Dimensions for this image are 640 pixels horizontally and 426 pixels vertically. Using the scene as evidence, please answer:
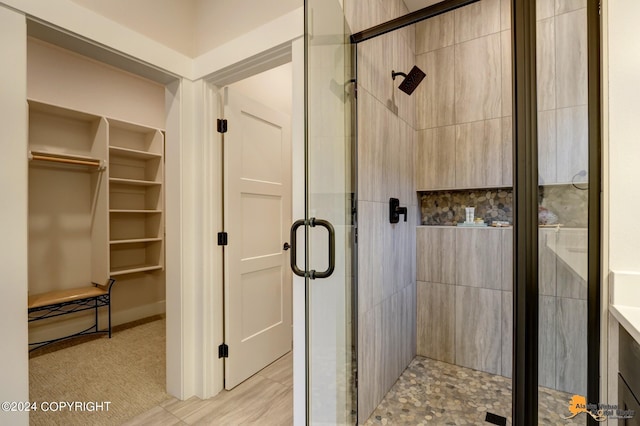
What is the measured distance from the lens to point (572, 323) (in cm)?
99

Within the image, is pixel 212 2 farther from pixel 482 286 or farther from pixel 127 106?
pixel 482 286

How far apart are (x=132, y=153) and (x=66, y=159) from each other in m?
0.60

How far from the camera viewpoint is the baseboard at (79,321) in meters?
2.66

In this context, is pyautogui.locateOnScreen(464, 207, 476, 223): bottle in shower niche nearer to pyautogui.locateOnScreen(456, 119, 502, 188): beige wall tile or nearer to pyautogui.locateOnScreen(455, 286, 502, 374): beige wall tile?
pyautogui.locateOnScreen(456, 119, 502, 188): beige wall tile

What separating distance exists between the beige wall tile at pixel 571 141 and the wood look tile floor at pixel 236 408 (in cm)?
186

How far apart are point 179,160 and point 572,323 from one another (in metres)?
2.11

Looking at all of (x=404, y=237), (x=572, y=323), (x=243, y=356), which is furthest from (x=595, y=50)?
(x=243, y=356)

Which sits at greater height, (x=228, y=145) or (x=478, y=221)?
(x=228, y=145)

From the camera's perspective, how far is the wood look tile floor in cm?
170

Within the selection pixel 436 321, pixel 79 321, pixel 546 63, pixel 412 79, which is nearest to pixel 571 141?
pixel 546 63

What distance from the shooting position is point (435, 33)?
2.51 metres

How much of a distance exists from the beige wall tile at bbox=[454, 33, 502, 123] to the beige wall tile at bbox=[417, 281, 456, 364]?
4.75 ft

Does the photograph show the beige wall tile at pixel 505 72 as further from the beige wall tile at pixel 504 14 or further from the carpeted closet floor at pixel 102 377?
the carpeted closet floor at pixel 102 377

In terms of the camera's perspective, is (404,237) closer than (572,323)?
No
